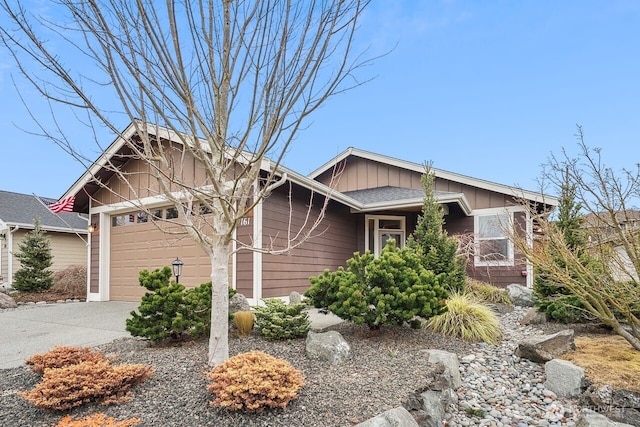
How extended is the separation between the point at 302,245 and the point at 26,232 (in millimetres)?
14056

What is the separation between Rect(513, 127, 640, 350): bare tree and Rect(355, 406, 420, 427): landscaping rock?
2732 mm

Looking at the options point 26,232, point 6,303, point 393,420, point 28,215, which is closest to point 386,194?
point 393,420

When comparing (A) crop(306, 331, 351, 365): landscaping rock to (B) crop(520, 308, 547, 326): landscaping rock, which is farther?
(B) crop(520, 308, 547, 326): landscaping rock

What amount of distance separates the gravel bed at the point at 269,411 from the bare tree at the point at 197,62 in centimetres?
143

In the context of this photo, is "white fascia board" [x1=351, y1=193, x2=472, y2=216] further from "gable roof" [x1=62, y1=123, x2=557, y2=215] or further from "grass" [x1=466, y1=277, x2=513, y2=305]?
"grass" [x1=466, y1=277, x2=513, y2=305]

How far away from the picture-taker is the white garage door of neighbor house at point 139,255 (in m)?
9.03

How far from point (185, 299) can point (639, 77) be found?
30.7ft

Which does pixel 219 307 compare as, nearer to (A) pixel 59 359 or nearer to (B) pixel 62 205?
(A) pixel 59 359

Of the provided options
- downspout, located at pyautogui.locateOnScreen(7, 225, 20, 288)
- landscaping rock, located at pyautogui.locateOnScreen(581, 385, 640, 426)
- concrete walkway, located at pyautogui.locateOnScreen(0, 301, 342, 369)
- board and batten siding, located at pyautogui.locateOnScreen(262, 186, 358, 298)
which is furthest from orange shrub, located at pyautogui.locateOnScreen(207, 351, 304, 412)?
downspout, located at pyautogui.locateOnScreen(7, 225, 20, 288)

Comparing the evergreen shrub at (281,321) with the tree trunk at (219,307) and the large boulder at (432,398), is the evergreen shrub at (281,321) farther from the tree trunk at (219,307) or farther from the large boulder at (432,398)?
the large boulder at (432,398)

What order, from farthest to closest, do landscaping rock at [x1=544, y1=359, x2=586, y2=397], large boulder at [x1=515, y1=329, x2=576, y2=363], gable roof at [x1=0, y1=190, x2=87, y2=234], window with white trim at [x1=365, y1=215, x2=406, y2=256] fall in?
gable roof at [x1=0, y1=190, x2=87, y2=234], window with white trim at [x1=365, y1=215, x2=406, y2=256], large boulder at [x1=515, y1=329, x2=576, y2=363], landscaping rock at [x1=544, y1=359, x2=586, y2=397]

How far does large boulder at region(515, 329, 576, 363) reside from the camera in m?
5.09

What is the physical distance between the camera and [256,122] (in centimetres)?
333

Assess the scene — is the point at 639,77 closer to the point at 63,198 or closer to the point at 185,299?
the point at 185,299
